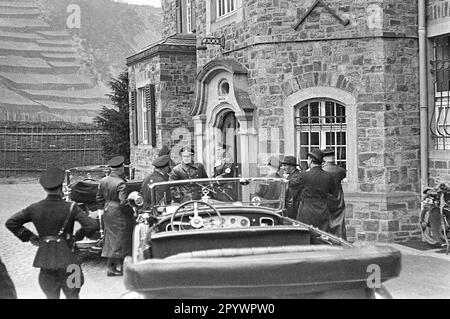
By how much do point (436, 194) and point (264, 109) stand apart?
3.79 m

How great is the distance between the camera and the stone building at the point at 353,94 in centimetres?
1195

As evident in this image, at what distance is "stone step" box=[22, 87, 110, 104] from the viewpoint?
146ft

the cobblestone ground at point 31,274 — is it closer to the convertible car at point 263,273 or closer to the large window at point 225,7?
the convertible car at point 263,273

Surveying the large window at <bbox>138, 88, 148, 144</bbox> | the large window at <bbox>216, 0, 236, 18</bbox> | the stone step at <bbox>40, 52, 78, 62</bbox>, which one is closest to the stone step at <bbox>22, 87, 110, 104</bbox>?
the stone step at <bbox>40, 52, 78, 62</bbox>

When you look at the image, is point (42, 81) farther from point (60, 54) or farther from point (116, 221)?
point (116, 221)

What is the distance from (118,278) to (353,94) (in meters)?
5.55

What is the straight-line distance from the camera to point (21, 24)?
48219mm

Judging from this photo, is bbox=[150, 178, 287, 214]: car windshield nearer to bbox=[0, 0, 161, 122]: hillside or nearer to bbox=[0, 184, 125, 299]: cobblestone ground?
bbox=[0, 184, 125, 299]: cobblestone ground

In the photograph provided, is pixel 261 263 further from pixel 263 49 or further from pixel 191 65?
pixel 191 65

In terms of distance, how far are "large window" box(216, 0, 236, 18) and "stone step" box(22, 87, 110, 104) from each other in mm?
31212

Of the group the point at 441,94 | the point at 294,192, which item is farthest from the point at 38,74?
the point at 294,192

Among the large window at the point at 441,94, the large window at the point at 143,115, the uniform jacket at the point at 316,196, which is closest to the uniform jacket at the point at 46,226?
the uniform jacket at the point at 316,196

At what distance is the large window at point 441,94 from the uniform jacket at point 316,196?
11.9ft

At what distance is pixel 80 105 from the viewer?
1797 inches
